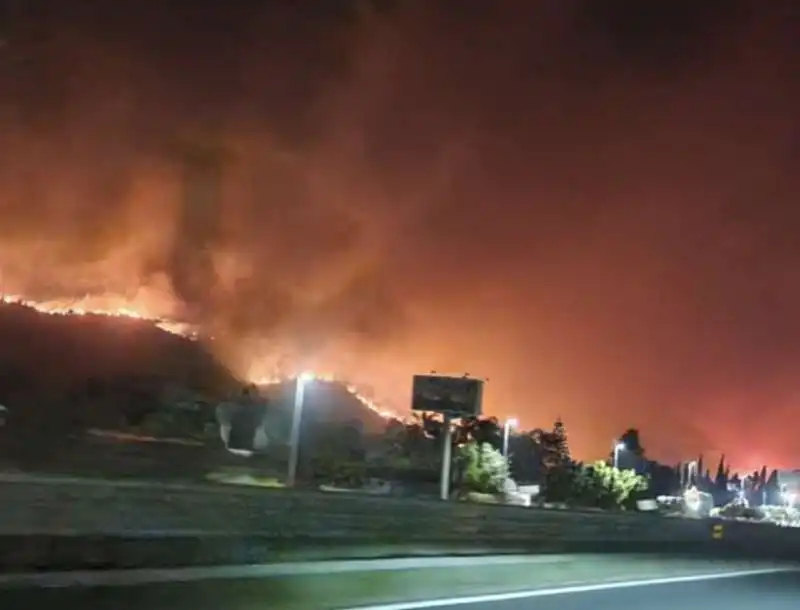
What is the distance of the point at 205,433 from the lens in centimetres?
10156

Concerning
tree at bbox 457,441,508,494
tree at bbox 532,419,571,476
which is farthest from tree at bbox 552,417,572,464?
tree at bbox 457,441,508,494

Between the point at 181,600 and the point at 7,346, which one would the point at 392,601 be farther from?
the point at 7,346

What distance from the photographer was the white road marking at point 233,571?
15461 millimetres

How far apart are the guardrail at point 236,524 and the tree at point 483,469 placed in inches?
2074

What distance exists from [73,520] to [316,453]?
79.1m

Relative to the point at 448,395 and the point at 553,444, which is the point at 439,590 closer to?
the point at 448,395

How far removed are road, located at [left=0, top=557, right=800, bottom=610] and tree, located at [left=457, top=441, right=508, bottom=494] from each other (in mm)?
58357

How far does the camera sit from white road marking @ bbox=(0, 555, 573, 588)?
15.5 meters

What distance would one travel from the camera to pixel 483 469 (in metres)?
94.6

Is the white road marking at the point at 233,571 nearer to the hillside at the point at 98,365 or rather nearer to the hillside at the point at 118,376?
the hillside at the point at 118,376

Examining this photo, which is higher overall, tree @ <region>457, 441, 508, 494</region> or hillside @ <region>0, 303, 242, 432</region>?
hillside @ <region>0, 303, 242, 432</region>

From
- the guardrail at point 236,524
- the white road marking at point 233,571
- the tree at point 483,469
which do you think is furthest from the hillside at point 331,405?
the white road marking at point 233,571

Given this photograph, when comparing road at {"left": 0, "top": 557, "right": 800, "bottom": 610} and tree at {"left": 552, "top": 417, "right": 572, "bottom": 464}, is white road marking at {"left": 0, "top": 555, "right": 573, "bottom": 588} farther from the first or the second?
tree at {"left": 552, "top": 417, "right": 572, "bottom": 464}

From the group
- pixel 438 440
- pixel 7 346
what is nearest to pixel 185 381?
pixel 7 346
